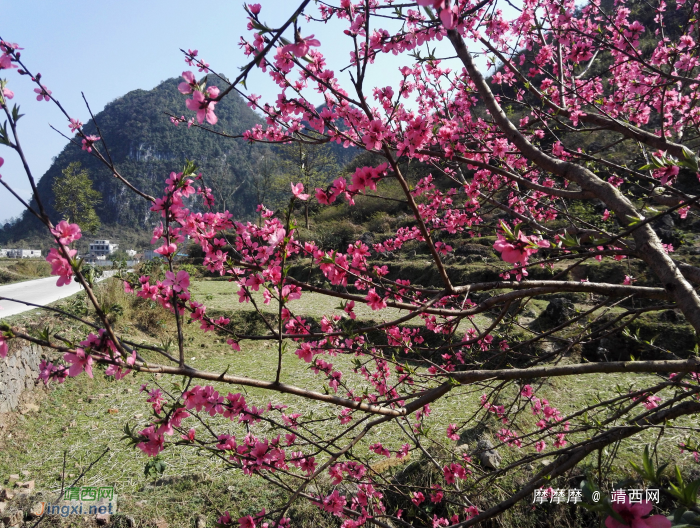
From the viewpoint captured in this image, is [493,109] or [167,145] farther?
[167,145]

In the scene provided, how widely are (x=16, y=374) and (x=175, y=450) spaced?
2268 mm

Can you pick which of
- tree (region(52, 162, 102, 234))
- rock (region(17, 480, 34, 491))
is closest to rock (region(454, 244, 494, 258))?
rock (region(17, 480, 34, 491))

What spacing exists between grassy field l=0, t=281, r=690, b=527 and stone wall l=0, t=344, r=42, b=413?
0.21 meters

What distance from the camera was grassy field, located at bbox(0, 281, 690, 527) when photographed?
102 inches

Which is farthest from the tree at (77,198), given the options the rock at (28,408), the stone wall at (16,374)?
the rock at (28,408)

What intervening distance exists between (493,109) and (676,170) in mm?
736

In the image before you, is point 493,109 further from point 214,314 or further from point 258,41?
point 214,314

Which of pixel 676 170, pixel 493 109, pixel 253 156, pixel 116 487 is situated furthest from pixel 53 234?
pixel 253 156

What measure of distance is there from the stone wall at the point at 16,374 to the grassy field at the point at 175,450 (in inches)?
8.4

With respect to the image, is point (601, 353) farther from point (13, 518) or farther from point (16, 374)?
point (16, 374)

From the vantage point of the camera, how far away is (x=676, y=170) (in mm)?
1485

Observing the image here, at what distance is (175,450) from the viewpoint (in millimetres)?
3453

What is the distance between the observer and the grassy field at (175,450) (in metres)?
2.60

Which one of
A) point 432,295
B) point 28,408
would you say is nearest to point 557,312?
point 432,295
